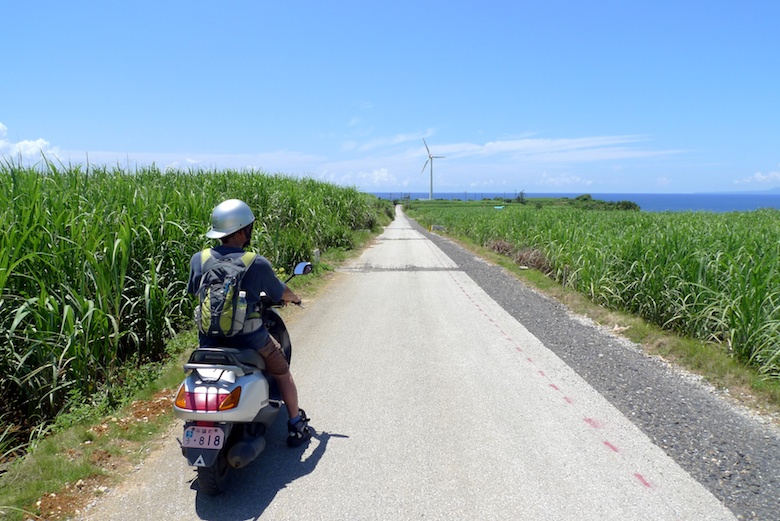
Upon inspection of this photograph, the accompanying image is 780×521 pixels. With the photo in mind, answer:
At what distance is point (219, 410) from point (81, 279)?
250 centimetres

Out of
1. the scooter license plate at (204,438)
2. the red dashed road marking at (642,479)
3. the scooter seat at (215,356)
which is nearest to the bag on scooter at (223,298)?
the scooter seat at (215,356)

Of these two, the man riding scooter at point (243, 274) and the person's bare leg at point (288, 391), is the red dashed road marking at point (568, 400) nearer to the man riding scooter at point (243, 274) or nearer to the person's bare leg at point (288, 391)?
the person's bare leg at point (288, 391)

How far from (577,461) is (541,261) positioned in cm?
1053

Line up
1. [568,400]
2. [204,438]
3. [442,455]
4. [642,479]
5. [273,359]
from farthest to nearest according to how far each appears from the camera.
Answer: [568,400], [442,455], [273,359], [642,479], [204,438]

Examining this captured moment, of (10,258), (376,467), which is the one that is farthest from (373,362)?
(10,258)

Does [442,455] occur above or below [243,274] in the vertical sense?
below

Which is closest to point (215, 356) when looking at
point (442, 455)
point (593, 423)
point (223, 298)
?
point (223, 298)

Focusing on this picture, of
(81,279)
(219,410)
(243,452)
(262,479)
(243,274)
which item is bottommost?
(262,479)

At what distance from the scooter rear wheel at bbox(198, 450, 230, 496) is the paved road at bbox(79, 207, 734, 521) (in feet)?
0.30

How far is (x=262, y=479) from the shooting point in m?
3.26

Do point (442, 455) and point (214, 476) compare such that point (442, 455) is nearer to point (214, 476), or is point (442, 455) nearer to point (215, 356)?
point (214, 476)

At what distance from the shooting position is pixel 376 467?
3.38 metres

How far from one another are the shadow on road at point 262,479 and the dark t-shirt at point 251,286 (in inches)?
34.7

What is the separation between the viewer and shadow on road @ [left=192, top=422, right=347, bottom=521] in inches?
115
